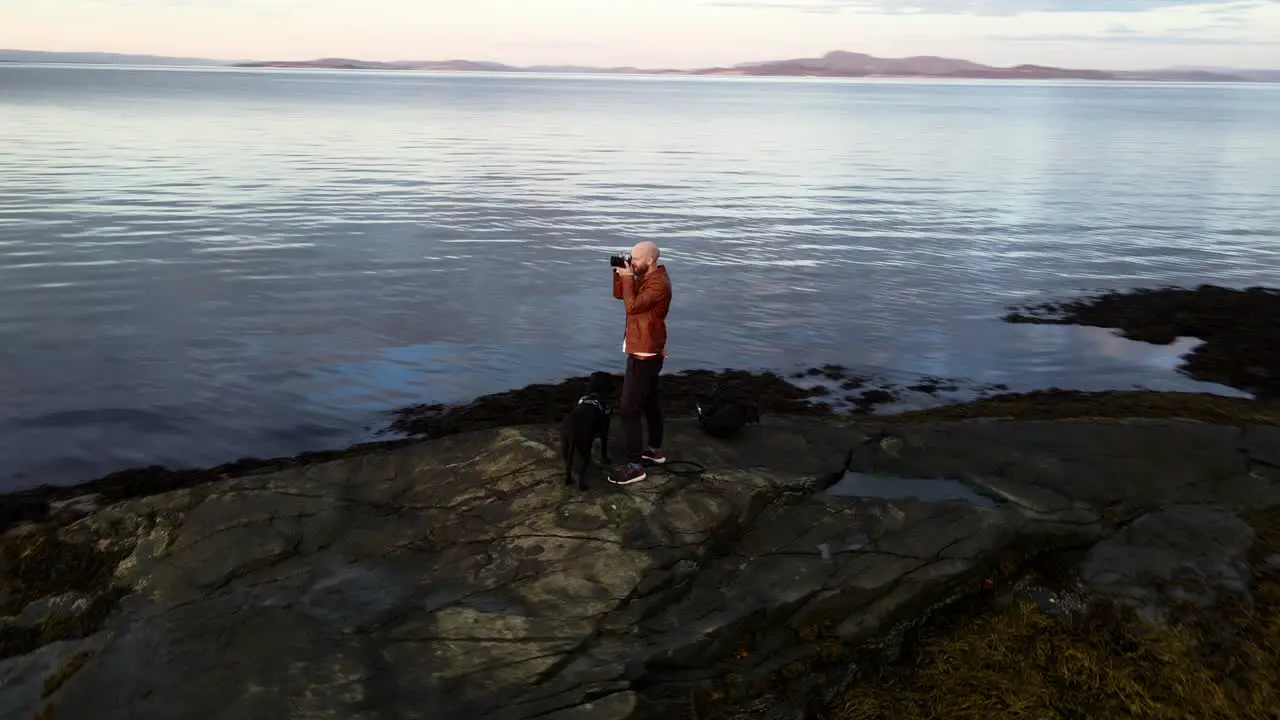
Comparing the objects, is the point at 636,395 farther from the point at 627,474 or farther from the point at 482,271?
the point at 482,271

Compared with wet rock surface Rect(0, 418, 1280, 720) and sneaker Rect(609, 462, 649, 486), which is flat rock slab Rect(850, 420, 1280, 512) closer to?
wet rock surface Rect(0, 418, 1280, 720)

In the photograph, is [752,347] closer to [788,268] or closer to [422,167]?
[788,268]

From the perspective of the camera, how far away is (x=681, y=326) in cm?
2503

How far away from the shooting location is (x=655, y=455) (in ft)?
36.3

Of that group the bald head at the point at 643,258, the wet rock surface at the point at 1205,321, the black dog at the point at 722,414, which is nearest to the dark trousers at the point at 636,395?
the bald head at the point at 643,258

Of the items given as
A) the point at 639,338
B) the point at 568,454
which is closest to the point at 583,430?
the point at 568,454

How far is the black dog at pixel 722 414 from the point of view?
12070mm

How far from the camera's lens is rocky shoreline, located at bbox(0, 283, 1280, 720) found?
8.07 metres

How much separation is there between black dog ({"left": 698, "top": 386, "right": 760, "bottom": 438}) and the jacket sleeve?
7.26 feet

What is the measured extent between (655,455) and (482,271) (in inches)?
846

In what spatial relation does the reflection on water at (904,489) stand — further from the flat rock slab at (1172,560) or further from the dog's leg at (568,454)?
the dog's leg at (568,454)

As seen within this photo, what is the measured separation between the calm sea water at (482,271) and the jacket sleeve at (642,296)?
7939mm

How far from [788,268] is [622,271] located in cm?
2296

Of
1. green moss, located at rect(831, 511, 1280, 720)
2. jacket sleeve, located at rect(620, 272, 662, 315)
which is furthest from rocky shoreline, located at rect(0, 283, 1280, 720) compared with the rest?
jacket sleeve, located at rect(620, 272, 662, 315)
